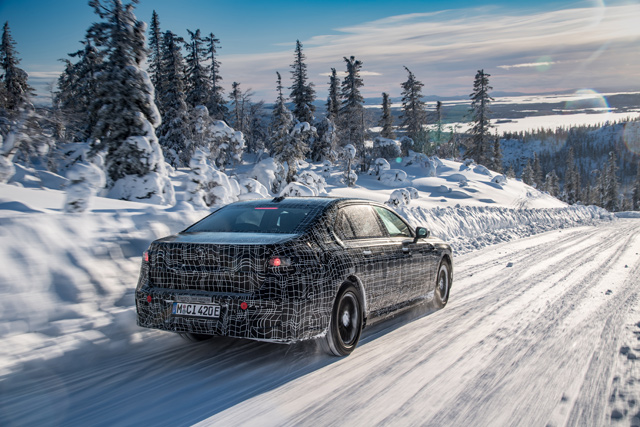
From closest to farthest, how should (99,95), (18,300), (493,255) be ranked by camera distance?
(18,300)
(493,255)
(99,95)

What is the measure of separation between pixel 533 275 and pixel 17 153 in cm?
978

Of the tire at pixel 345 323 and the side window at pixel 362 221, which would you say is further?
the side window at pixel 362 221

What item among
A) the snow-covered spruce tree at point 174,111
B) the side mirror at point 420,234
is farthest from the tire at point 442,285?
the snow-covered spruce tree at point 174,111

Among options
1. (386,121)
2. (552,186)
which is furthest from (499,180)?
(552,186)

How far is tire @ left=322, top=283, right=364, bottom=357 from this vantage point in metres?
4.84

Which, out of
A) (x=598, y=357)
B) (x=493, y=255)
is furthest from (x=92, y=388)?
(x=493, y=255)

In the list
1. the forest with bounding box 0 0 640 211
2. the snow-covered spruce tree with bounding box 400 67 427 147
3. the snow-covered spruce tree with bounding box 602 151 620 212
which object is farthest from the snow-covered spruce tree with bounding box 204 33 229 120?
the snow-covered spruce tree with bounding box 602 151 620 212

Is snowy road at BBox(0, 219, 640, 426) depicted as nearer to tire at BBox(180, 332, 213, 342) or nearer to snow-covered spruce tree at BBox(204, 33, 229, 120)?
tire at BBox(180, 332, 213, 342)

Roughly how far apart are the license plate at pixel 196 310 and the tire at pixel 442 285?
3.77m

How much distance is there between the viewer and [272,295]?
4.30m

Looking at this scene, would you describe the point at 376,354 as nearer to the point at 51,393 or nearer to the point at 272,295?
the point at 272,295

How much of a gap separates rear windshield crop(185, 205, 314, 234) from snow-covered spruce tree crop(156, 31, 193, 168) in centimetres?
3883

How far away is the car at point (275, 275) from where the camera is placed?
4.34m

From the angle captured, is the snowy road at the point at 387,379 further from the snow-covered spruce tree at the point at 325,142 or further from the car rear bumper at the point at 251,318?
the snow-covered spruce tree at the point at 325,142
